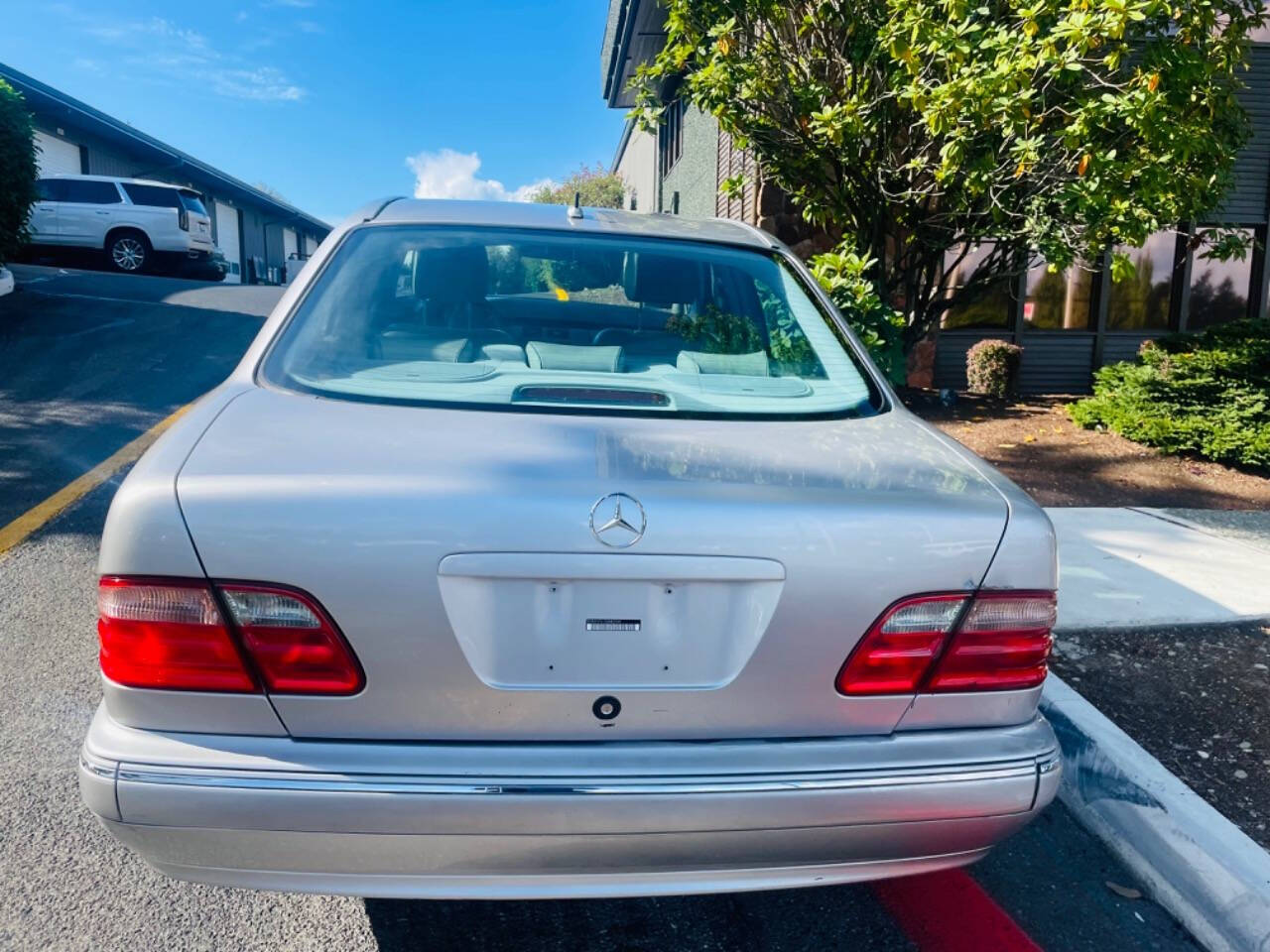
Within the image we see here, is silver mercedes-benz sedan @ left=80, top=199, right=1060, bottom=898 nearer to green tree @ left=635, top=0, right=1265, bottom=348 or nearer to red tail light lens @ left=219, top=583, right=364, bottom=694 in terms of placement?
red tail light lens @ left=219, top=583, right=364, bottom=694

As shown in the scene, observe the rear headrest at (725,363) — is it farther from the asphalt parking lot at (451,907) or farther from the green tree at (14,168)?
the green tree at (14,168)

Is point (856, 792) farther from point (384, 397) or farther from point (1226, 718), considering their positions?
point (1226, 718)

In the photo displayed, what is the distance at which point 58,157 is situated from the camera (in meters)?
22.7

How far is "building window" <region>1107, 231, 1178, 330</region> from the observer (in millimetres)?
12414

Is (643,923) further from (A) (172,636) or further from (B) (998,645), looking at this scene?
(A) (172,636)

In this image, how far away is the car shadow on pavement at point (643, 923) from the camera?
2.25m

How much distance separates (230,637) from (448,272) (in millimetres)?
1462

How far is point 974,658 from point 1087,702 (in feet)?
5.79

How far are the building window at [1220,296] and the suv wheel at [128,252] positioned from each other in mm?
17588

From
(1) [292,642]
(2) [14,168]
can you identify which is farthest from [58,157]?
(1) [292,642]

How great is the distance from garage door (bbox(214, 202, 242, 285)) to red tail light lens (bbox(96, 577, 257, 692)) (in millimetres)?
32893

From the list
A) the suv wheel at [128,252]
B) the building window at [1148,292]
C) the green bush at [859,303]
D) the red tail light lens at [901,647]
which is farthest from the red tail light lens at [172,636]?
the suv wheel at [128,252]

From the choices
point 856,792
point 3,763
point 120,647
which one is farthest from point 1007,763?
point 3,763

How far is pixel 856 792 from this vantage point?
5.75 ft
